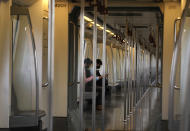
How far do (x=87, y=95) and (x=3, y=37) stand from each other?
1918 millimetres

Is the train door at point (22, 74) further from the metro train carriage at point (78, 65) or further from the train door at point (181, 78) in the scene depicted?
the train door at point (181, 78)

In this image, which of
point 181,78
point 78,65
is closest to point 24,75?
Answer: point 78,65

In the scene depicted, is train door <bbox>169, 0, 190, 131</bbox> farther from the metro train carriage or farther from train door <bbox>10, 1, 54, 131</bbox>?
train door <bbox>10, 1, 54, 131</bbox>

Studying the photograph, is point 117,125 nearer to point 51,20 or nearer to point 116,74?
point 116,74

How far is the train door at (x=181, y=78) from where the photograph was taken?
3066mm

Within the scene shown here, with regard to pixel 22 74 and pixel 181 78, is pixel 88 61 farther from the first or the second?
pixel 181 78

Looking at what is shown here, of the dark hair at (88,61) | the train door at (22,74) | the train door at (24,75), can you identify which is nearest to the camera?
the train door at (24,75)

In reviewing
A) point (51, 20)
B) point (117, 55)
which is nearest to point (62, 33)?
point (117, 55)

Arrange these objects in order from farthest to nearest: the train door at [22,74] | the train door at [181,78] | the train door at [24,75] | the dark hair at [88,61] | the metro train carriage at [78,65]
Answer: the dark hair at [88,61], the train door at [22,74], the train door at [24,75], the metro train carriage at [78,65], the train door at [181,78]

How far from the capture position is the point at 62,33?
26.8 feet

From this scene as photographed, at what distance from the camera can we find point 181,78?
3586 mm

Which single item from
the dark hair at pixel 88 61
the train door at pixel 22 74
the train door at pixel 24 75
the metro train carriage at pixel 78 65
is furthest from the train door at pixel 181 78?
the dark hair at pixel 88 61

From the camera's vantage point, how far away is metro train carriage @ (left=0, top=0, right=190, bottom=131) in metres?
3.88

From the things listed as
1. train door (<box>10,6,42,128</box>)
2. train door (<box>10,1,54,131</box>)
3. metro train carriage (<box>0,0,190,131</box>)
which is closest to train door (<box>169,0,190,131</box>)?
metro train carriage (<box>0,0,190,131</box>)
